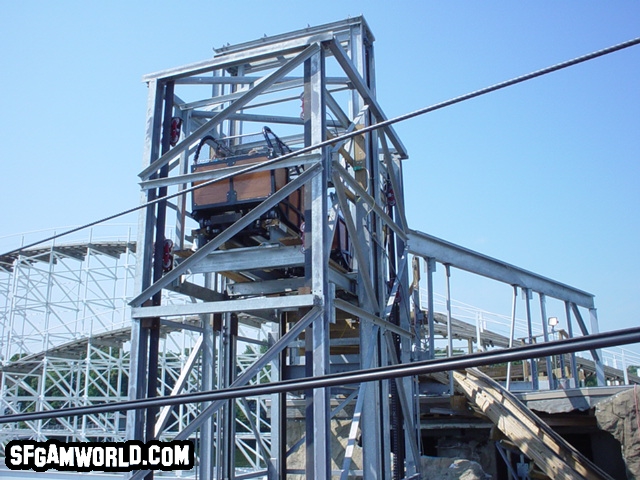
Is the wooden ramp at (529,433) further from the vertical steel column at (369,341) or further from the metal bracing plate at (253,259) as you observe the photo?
the metal bracing plate at (253,259)

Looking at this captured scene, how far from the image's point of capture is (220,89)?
993cm

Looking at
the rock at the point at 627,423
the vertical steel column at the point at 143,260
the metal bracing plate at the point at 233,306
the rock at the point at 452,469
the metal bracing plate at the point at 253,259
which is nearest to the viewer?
the metal bracing plate at the point at 233,306

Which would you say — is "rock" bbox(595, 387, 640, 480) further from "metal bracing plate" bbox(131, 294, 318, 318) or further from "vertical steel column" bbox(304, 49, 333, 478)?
"metal bracing plate" bbox(131, 294, 318, 318)

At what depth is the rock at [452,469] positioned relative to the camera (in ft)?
34.3

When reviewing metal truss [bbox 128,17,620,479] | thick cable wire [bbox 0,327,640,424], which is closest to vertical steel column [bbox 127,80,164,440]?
metal truss [bbox 128,17,620,479]

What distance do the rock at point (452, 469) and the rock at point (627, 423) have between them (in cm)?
248

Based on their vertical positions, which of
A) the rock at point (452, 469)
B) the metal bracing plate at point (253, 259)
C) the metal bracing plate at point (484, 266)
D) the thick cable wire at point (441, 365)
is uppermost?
the metal bracing plate at point (484, 266)

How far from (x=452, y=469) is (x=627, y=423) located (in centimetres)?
321

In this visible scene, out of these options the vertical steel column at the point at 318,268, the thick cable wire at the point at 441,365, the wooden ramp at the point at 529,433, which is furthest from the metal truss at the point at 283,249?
the thick cable wire at the point at 441,365

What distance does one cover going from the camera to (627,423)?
344 inches

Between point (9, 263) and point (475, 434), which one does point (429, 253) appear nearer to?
point (475, 434)

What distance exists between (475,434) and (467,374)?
316cm

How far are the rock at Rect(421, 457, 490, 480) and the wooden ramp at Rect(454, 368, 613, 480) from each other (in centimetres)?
102

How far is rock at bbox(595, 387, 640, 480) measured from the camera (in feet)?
28.4
